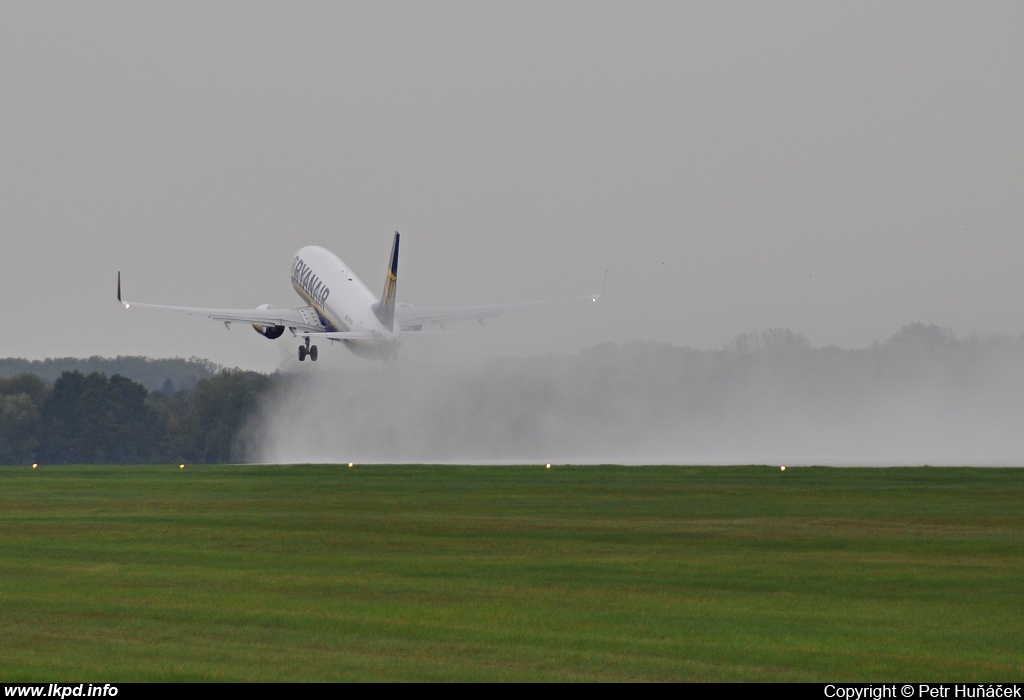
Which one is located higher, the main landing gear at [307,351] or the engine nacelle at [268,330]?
the engine nacelle at [268,330]

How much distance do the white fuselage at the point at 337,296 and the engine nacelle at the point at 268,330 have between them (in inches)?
111

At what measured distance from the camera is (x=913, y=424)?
309 feet

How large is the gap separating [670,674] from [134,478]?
5349 cm

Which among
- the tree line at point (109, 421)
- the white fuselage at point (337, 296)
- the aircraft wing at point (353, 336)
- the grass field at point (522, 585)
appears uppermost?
the tree line at point (109, 421)

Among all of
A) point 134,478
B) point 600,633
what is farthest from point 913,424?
point 600,633

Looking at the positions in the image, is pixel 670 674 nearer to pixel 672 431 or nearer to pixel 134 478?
pixel 134 478

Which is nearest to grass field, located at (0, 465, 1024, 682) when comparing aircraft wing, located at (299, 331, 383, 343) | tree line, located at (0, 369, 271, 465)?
aircraft wing, located at (299, 331, 383, 343)

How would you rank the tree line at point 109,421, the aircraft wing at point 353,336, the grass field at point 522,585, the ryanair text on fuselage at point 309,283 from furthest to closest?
the tree line at point 109,421 < the ryanair text on fuselage at point 309,283 < the aircraft wing at point 353,336 < the grass field at point 522,585

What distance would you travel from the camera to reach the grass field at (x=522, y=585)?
23016mm

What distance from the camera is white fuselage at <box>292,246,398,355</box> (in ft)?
295

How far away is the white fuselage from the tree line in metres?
69.8

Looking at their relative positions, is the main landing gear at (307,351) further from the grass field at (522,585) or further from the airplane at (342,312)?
the grass field at (522,585)

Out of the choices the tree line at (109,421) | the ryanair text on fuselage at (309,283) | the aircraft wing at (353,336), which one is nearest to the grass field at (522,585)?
the aircraft wing at (353,336)

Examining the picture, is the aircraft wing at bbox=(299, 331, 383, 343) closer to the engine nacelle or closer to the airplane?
the airplane
